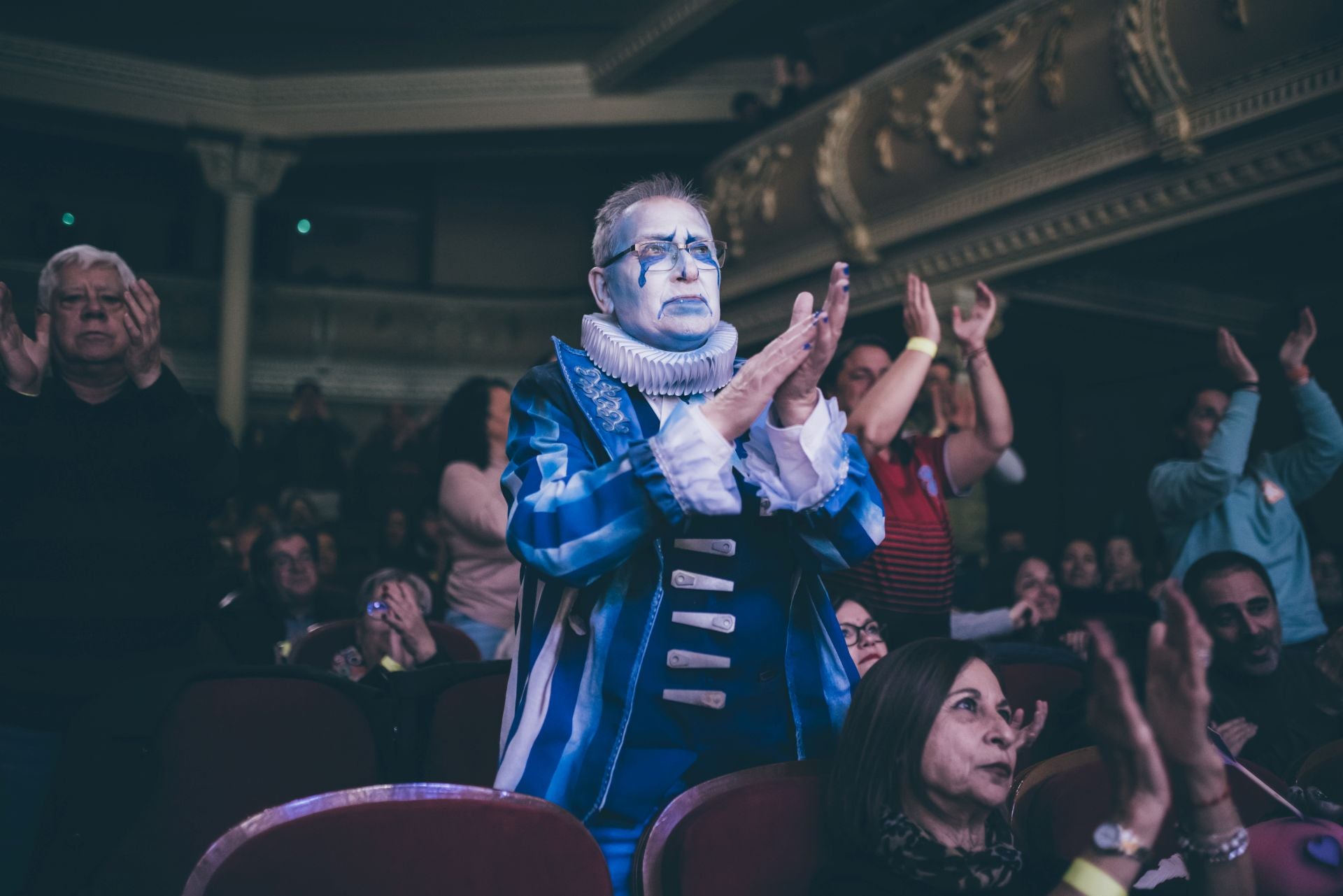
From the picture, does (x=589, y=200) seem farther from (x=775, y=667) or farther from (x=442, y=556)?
(x=775, y=667)

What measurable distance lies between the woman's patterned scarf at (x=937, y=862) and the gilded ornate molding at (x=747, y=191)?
5976 mm

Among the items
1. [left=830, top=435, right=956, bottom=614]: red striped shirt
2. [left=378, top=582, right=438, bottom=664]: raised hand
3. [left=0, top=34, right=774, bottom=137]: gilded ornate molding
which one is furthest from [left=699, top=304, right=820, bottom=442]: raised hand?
[left=0, top=34, right=774, bottom=137]: gilded ornate molding

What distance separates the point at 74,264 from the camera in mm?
→ 1747

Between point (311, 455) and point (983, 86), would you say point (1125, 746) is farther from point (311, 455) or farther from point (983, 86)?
point (311, 455)

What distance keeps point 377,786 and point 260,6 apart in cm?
798

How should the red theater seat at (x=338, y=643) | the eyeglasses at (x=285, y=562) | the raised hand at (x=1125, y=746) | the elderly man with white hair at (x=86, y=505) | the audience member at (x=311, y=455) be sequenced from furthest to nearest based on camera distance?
1. the audience member at (x=311, y=455)
2. the eyeglasses at (x=285, y=562)
3. the red theater seat at (x=338, y=643)
4. the elderly man with white hair at (x=86, y=505)
5. the raised hand at (x=1125, y=746)

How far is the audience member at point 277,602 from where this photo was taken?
2.77 m

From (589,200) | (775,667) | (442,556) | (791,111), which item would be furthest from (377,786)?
(589,200)

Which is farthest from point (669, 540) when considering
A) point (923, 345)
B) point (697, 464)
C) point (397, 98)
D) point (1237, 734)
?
point (397, 98)

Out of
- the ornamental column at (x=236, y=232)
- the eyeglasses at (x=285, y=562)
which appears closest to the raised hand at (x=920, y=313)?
the eyeglasses at (x=285, y=562)

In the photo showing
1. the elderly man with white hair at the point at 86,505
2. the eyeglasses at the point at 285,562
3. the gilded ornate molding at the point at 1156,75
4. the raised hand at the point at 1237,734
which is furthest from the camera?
the gilded ornate molding at the point at 1156,75

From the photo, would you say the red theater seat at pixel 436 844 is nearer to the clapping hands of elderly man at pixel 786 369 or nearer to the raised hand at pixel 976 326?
the clapping hands of elderly man at pixel 786 369

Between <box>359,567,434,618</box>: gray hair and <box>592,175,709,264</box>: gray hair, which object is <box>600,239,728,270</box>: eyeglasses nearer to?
<box>592,175,709,264</box>: gray hair

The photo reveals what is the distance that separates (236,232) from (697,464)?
8.55m
